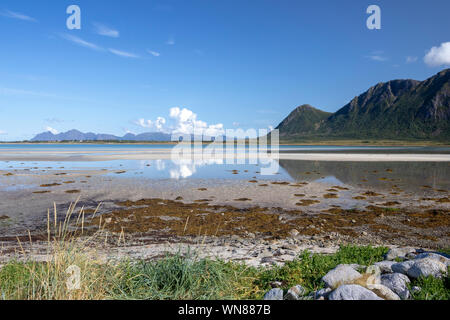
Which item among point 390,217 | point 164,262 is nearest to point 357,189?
point 390,217

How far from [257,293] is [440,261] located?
4.04 metres

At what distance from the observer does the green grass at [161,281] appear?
4781mm

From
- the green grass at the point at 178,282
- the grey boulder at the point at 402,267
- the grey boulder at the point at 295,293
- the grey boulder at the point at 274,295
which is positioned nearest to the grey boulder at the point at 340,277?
the grey boulder at the point at 295,293

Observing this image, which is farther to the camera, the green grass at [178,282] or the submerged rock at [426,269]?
the submerged rock at [426,269]

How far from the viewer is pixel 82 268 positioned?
5.18m

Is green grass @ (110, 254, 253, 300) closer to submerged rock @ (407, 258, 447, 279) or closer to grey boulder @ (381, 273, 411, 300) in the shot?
grey boulder @ (381, 273, 411, 300)

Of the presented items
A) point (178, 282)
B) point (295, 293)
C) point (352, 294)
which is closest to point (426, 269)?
point (352, 294)

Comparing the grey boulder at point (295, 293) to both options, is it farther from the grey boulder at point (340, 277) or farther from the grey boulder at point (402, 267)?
the grey boulder at point (402, 267)

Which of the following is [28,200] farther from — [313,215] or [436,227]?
[436,227]

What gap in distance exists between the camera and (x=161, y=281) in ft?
18.0

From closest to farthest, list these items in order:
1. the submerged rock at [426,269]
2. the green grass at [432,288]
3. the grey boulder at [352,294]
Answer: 1. the grey boulder at [352,294]
2. the green grass at [432,288]
3. the submerged rock at [426,269]

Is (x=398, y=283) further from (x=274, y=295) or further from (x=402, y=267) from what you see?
(x=274, y=295)

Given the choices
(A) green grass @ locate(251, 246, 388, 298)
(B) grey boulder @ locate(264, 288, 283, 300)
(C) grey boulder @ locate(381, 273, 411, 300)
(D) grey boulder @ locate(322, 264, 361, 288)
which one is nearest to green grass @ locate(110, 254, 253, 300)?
(B) grey boulder @ locate(264, 288, 283, 300)

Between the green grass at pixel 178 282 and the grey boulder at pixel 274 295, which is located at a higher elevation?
the green grass at pixel 178 282
